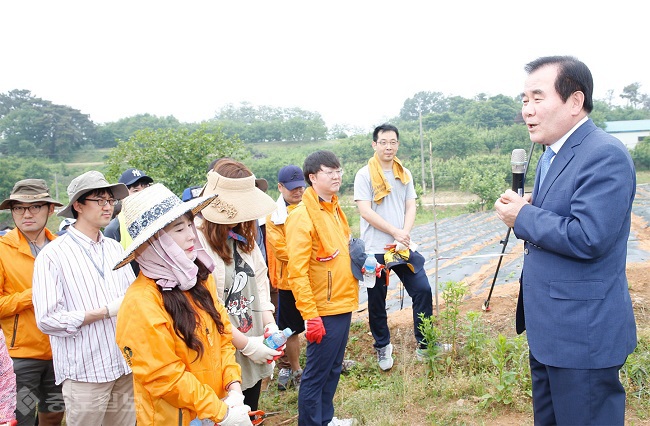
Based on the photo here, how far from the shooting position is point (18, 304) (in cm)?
271

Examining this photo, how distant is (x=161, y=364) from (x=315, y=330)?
115 centimetres

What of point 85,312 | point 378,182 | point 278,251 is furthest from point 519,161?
point 85,312

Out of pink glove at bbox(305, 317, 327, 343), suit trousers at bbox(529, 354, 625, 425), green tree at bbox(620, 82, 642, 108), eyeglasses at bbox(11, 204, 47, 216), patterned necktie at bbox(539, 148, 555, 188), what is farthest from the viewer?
green tree at bbox(620, 82, 642, 108)

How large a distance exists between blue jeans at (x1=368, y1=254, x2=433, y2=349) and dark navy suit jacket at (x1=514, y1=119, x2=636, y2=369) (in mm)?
1857

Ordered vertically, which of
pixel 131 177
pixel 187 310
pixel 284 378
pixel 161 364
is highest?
pixel 131 177

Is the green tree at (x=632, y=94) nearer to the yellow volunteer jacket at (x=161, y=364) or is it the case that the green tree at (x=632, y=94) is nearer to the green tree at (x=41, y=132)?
the green tree at (x=41, y=132)

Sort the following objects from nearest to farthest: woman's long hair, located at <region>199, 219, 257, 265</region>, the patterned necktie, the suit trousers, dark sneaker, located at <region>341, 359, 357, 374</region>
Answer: the suit trousers → the patterned necktie → woman's long hair, located at <region>199, 219, 257, 265</region> → dark sneaker, located at <region>341, 359, 357, 374</region>

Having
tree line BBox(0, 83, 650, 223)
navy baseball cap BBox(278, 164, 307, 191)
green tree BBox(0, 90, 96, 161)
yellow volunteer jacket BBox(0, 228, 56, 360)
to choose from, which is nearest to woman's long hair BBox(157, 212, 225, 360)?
yellow volunteer jacket BBox(0, 228, 56, 360)

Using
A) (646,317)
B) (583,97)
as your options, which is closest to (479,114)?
(646,317)

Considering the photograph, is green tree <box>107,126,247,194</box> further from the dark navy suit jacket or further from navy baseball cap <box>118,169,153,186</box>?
the dark navy suit jacket

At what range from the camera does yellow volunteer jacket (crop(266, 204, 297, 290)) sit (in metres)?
3.78

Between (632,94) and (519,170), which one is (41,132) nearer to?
(519,170)

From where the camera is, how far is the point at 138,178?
4082 mm

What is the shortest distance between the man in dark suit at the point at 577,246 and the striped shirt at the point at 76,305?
213 cm
